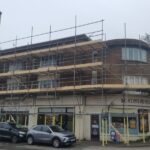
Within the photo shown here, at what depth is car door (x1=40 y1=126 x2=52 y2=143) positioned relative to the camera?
22109mm

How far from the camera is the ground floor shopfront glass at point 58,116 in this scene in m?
27.2

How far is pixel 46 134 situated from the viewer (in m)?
22.4

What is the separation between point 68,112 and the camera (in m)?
27.3

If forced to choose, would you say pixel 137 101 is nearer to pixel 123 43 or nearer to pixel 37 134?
pixel 123 43

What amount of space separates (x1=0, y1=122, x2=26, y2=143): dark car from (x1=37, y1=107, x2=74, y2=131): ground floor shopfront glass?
4.10m

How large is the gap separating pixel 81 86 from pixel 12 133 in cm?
707

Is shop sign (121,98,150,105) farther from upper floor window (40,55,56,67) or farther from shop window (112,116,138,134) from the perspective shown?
upper floor window (40,55,56,67)

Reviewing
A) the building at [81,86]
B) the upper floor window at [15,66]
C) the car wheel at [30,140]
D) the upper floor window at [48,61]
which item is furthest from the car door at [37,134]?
the upper floor window at [15,66]

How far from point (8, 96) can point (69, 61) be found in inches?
319

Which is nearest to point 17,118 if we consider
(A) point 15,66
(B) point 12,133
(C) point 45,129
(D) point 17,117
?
(D) point 17,117

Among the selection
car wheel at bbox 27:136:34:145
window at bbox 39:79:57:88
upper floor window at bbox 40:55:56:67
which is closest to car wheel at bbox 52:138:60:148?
car wheel at bbox 27:136:34:145

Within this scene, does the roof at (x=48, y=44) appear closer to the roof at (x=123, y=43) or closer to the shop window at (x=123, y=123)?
the roof at (x=123, y=43)

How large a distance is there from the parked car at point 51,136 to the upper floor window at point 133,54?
34.1 ft

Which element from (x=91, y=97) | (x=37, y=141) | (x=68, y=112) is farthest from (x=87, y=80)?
(x=37, y=141)
